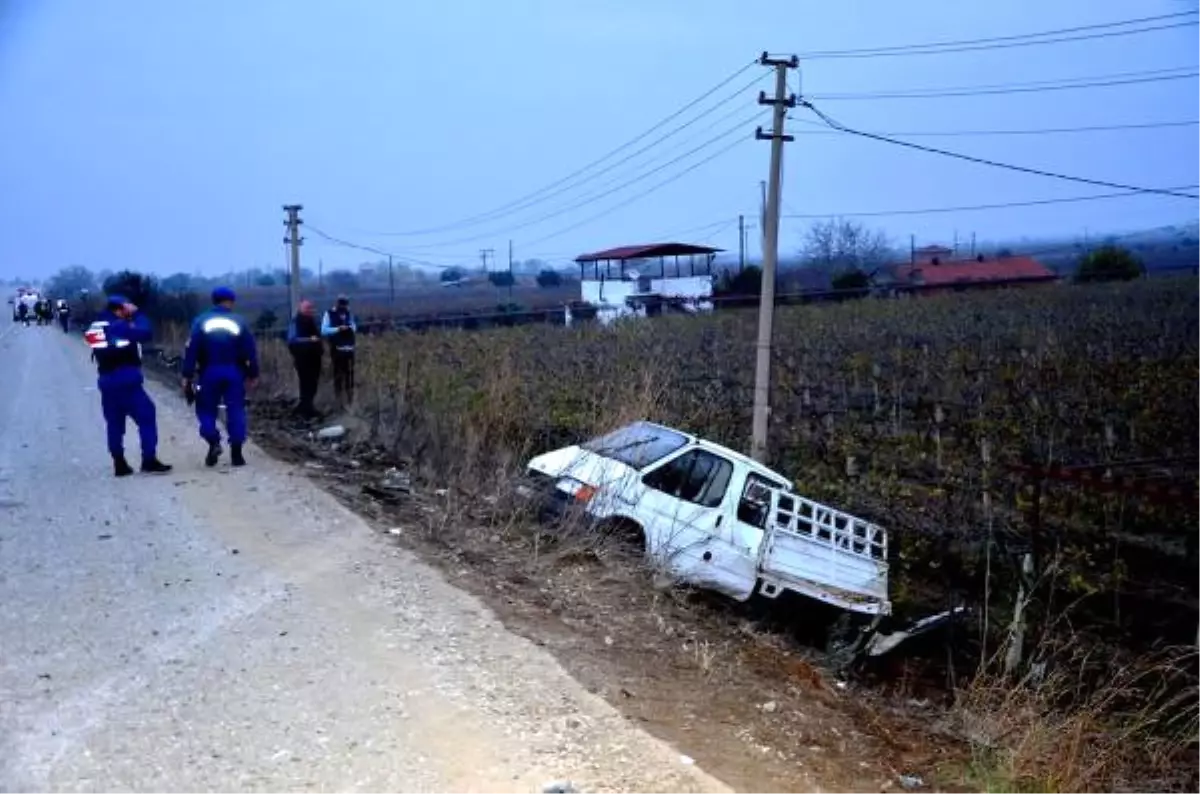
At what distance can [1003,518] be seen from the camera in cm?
1169

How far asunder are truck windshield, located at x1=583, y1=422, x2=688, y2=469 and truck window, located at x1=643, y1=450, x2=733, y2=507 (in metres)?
0.15

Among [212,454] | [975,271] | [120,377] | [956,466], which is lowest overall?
[956,466]

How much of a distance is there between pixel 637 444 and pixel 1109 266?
55.7 metres

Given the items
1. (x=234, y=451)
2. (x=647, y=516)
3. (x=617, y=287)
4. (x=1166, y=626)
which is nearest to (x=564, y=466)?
(x=647, y=516)

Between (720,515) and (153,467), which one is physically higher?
(153,467)

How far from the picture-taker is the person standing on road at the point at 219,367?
10141 mm

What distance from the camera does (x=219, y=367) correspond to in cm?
1016

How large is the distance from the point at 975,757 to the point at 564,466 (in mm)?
5612

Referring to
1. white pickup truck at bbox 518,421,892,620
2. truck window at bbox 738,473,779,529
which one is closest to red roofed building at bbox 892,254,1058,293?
white pickup truck at bbox 518,421,892,620

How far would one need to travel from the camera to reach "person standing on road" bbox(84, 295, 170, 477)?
9.73 m

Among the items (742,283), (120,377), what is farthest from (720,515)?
(742,283)

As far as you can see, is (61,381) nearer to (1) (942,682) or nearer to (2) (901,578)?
(2) (901,578)

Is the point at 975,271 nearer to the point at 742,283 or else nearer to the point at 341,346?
the point at 742,283

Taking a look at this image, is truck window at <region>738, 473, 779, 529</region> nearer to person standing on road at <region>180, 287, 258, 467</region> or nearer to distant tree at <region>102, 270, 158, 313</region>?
person standing on road at <region>180, 287, 258, 467</region>
